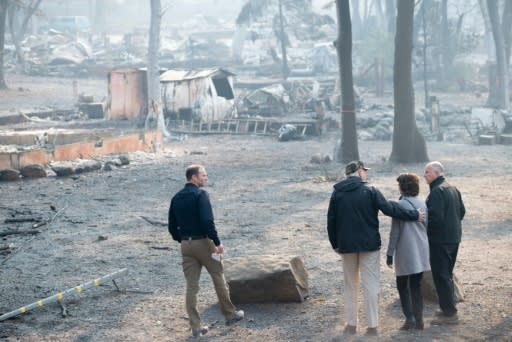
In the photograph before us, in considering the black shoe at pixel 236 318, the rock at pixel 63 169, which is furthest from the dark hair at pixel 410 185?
the rock at pixel 63 169

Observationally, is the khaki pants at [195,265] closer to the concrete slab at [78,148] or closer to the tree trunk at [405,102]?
the concrete slab at [78,148]

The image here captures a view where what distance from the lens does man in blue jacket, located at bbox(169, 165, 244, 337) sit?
7.73 meters

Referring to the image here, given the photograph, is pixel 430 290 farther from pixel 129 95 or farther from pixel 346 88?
pixel 129 95

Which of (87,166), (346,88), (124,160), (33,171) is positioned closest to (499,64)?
(346,88)

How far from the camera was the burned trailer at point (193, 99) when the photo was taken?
30.0 meters

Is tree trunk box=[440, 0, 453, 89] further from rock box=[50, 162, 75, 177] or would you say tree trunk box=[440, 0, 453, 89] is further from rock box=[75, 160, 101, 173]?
rock box=[50, 162, 75, 177]

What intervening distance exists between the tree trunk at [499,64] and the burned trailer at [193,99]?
38.9ft

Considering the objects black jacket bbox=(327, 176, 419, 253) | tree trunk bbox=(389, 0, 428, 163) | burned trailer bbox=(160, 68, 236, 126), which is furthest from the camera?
burned trailer bbox=(160, 68, 236, 126)

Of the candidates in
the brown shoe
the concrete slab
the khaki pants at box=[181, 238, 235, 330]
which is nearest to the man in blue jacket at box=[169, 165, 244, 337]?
the khaki pants at box=[181, 238, 235, 330]

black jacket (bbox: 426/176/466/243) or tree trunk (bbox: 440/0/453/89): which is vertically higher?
tree trunk (bbox: 440/0/453/89)

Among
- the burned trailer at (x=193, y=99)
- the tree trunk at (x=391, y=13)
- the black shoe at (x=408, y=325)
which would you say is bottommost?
the black shoe at (x=408, y=325)

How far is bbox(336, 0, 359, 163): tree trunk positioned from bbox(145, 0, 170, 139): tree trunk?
792 cm

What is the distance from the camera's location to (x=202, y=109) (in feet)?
97.8

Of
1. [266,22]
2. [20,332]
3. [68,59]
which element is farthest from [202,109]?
[266,22]
